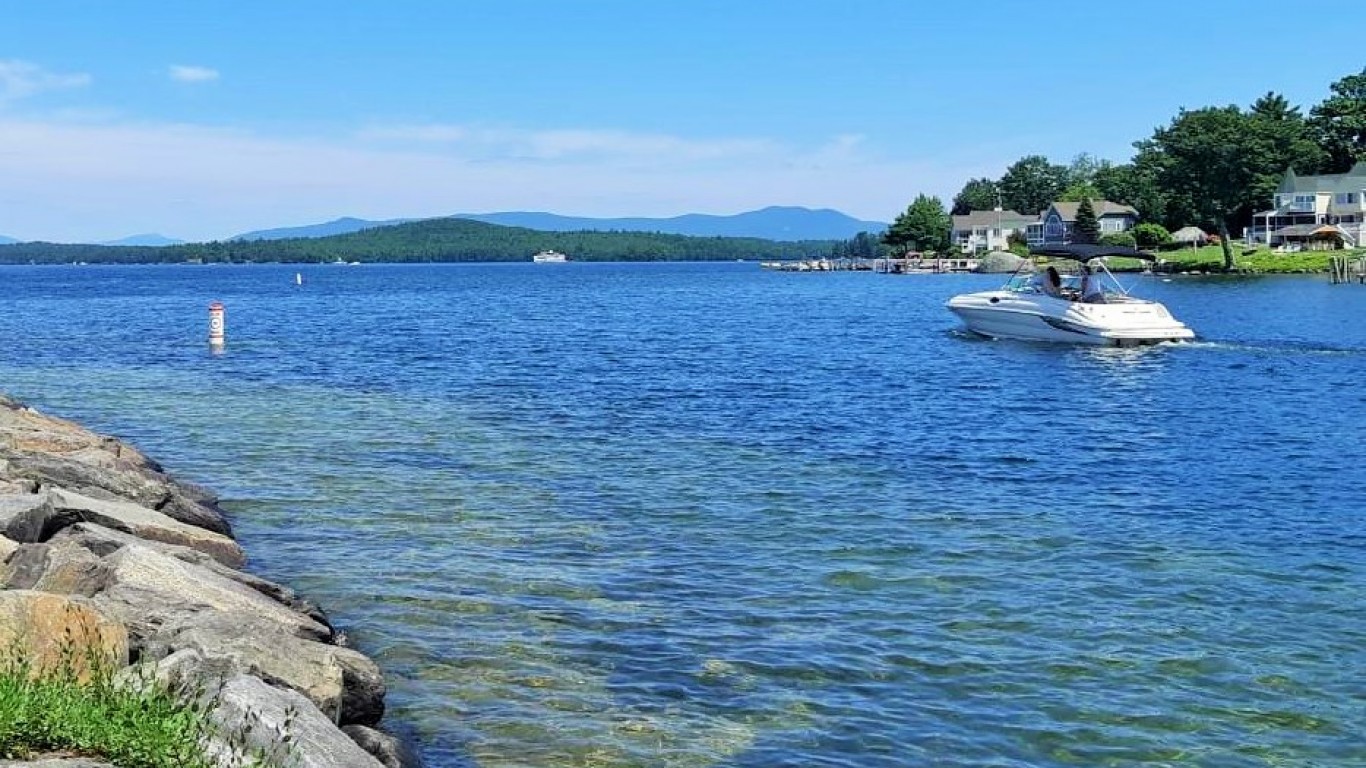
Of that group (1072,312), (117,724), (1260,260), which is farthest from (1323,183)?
(117,724)

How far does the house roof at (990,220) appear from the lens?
179 metres

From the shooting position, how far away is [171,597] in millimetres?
9398

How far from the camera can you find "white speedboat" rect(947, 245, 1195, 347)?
43688 mm

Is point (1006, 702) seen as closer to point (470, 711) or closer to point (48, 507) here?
point (470, 711)

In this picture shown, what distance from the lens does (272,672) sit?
8.00 m

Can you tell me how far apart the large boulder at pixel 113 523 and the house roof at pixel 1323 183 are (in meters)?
133

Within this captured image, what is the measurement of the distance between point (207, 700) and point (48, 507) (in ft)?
19.1

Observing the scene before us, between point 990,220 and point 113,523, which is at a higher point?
point 990,220

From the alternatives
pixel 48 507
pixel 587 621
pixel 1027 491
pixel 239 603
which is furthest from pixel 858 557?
pixel 48 507

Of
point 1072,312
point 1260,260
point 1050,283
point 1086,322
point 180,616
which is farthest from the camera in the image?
point 1260,260

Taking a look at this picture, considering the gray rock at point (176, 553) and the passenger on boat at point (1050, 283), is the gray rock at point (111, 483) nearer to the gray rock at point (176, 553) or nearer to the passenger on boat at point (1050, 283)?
the gray rock at point (176, 553)

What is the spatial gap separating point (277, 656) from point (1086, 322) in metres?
39.6

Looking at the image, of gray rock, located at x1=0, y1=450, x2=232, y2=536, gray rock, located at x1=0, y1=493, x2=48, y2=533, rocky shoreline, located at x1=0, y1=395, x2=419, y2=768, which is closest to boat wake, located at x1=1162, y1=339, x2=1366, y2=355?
gray rock, located at x1=0, y1=450, x2=232, y2=536

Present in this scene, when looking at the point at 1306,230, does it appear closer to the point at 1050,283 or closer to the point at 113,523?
the point at 1050,283
